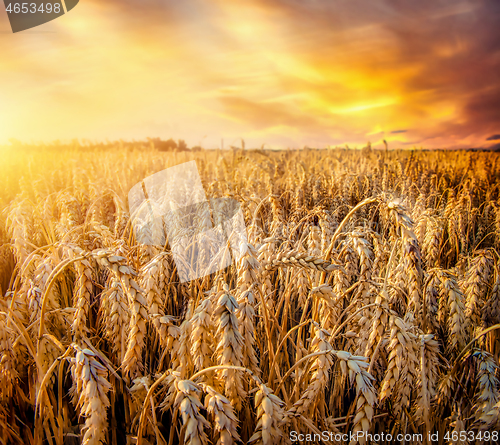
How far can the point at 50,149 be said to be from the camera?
→ 43.7 ft

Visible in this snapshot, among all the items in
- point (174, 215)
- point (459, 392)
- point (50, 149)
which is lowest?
point (459, 392)

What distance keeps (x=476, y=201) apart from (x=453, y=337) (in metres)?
4.14

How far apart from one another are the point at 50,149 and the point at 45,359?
15660mm

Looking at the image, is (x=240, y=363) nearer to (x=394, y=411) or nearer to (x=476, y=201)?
(x=394, y=411)

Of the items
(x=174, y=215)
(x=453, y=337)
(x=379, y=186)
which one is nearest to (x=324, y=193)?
(x=379, y=186)

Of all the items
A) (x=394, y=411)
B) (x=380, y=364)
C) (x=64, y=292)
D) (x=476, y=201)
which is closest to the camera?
(x=394, y=411)

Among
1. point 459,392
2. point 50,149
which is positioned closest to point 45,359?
point 459,392

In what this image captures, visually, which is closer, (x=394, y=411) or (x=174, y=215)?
(x=394, y=411)

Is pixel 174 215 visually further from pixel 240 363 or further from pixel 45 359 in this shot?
pixel 240 363

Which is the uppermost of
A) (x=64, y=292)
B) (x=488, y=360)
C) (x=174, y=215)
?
(x=174, y=215)

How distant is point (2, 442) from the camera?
107cm

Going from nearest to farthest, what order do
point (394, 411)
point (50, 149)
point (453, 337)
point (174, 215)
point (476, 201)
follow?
point (394, 411)
point (453, 337)
point (174, 215)
point (476, 201)
point (50, 149)

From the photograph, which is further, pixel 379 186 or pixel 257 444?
pixel 379 186

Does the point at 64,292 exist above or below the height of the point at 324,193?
below
